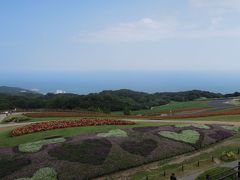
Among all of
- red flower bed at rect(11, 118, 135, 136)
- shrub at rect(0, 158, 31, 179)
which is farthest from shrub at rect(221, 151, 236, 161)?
shrub at rect(0, 158, 31, 179)

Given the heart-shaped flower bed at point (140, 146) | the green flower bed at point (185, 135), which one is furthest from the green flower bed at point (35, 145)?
the green flower bed at point (185, 135)

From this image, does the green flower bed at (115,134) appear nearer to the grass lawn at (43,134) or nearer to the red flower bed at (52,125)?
the grass lawn at (43,134)

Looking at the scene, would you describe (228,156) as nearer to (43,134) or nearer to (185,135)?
(185,135)

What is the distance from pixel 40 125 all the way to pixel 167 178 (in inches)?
581

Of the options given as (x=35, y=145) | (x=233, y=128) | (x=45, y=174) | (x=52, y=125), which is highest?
(x=52, y=125)

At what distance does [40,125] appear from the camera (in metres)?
32.9

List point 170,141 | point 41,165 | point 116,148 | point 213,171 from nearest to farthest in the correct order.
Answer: point 213,171 → point 41,165 → point 116,148 → point 170,141

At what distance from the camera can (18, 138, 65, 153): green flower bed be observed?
2564 centimetres

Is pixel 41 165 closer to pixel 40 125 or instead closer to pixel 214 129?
pixel 40 125

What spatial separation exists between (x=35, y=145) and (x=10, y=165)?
348cm

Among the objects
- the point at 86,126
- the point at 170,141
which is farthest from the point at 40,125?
the point at 170,141

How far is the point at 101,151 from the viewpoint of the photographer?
25734 mm

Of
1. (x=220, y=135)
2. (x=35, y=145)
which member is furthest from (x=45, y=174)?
(x=220, y=135)

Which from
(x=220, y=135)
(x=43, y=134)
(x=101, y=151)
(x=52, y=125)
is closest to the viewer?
(x=101, y=151)
